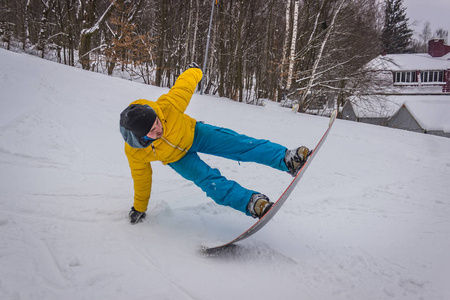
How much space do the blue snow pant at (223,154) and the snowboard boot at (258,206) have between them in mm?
40

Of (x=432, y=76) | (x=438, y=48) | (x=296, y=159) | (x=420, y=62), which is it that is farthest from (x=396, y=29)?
(x=296, y=159)

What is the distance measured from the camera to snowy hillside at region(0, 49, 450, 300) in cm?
149

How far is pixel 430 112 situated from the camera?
61.7ft

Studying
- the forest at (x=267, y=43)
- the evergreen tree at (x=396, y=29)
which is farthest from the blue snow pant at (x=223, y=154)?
the evergreen tree at (x=396, y=29)

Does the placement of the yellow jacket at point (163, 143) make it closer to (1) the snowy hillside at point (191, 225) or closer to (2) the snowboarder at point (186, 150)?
(2) the snowboarder at point (186, 150)

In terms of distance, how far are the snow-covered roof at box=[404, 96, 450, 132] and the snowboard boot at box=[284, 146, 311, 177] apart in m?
20.6

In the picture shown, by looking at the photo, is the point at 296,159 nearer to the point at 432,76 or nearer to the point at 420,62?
the point at 432,76

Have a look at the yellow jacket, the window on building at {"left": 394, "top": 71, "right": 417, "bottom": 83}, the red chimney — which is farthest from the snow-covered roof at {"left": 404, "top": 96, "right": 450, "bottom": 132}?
the yellow jacket

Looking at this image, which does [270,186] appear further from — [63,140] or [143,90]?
[143,90]

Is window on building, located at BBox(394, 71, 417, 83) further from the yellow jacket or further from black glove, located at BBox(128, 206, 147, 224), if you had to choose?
black glove, located at BBox(128, 206, 147, 224)

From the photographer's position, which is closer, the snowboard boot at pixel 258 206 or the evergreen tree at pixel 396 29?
the snowboard boot at pixel 258 206

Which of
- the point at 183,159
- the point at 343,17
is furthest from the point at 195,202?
the point at 343,17

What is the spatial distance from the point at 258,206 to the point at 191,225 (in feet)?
2.44

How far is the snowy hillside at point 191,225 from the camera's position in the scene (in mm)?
1494
